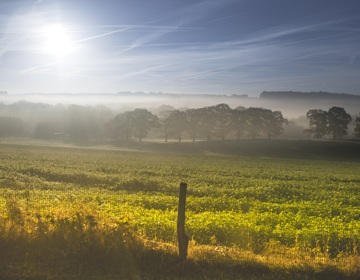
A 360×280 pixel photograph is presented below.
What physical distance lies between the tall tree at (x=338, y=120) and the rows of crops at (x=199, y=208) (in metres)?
68.9

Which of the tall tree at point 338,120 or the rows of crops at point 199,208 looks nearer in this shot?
the rows of crops at point 199,208

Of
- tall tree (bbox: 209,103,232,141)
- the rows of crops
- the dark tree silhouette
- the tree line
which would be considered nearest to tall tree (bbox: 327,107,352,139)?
the tree line

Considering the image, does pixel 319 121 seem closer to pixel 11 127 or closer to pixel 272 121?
pixel 272 121

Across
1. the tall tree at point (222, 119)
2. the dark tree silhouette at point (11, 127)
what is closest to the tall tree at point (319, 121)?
the tall tree at point (222, 119)

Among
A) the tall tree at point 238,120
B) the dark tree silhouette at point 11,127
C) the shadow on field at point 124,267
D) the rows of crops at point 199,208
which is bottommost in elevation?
the rows of crops at point 199,208

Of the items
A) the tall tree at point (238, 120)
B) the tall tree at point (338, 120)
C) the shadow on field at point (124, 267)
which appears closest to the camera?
the shadow on field at point (124, 267)

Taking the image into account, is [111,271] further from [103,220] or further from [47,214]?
[47,214]

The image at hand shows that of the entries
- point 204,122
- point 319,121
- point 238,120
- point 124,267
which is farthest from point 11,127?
point 124,267

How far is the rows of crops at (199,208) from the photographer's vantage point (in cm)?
1084

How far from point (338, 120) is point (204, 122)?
4021 centimetres

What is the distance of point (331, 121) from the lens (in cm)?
10462

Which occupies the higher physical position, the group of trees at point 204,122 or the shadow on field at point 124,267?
the group of trees at point 204,122

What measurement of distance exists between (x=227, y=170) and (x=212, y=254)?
113 feet

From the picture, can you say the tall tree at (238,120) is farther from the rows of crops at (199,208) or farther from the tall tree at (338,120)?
the rows of crops at (199,208)
